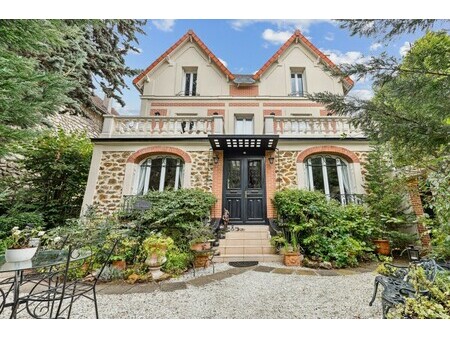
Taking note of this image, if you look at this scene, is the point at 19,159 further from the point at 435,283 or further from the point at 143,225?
the point at 435,283

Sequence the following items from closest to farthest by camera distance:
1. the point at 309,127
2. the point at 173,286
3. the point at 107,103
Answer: the point at 173,286 → the point at 309,127 → the point at 107,103

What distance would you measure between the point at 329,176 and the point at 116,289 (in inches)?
250

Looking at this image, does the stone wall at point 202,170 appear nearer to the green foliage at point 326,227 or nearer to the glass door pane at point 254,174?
the glass door pane at point 254,174

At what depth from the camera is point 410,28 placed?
2.80m

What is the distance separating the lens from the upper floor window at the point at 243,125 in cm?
955

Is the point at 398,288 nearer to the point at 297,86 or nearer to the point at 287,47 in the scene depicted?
the point at 297,86

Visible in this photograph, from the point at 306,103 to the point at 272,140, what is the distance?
14.9 feet

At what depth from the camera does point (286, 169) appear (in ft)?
21.7

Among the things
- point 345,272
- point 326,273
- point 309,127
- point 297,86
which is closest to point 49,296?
point 326,273

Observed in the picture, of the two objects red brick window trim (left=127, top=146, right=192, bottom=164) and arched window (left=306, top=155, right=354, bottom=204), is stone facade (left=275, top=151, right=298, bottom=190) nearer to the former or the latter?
arched window (left=306, top=155, right=354, bottom=204)

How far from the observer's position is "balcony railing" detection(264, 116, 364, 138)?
6855mm

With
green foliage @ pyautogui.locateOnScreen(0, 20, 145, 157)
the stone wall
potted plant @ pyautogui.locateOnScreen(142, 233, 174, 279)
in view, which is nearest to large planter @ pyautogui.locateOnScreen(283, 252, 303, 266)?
potted plant @ pyautogui.locateOnScreen(142, 233, 174, 279)

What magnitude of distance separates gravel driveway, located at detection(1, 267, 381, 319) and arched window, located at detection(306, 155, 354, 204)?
10.5 feet
